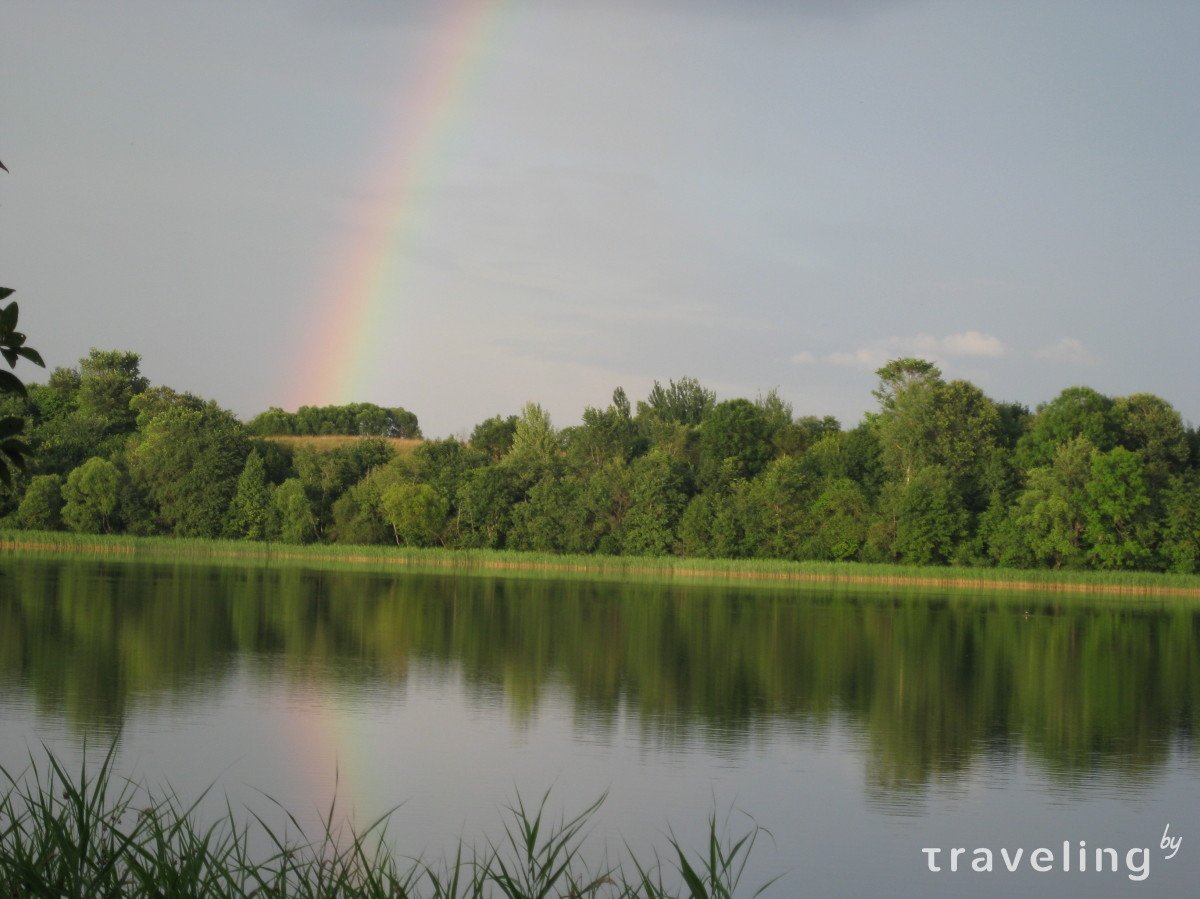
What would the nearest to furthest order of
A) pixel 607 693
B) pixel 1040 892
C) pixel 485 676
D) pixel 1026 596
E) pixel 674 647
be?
pixel 1040 892 < pixel 607 693 < pixel 485 676 < pixel 674 647 < pixel 1026 596

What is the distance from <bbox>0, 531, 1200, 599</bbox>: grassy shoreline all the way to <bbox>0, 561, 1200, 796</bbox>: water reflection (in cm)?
1668

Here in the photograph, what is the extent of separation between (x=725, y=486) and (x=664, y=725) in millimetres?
50072

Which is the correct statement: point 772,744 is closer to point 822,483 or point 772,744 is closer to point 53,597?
point 53,597

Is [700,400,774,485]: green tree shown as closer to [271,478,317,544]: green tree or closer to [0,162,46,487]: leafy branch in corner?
Result: [271,478,317,544]: green tree

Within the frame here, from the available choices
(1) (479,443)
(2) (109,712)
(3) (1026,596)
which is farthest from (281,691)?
(1) (479,443)

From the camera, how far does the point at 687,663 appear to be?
22.2 meters

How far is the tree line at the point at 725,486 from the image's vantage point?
57375 millimetres

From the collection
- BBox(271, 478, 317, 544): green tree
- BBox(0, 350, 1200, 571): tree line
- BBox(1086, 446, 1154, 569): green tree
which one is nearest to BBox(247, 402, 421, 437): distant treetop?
BBox(0, 350, 1200, 571): tree line

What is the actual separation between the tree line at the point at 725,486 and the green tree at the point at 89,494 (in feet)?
0.31

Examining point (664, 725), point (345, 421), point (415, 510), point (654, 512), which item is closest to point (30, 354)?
point (664, 725)

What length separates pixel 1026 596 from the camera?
168ft

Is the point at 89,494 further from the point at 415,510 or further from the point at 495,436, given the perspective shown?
the point at 495,436

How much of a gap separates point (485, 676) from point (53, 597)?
15075 millimetres

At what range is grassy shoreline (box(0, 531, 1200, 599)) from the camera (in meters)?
54.7
